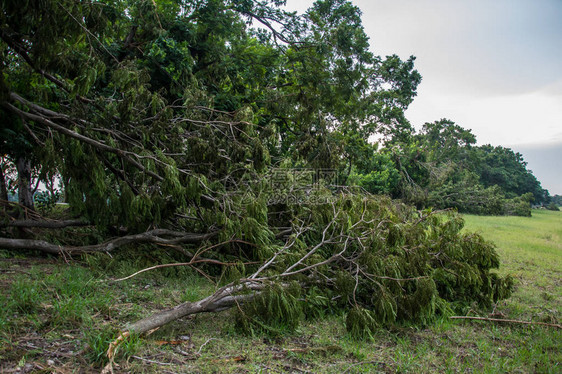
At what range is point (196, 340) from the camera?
2.86 meters

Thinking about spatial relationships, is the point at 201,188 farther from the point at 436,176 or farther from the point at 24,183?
the point at 436,176

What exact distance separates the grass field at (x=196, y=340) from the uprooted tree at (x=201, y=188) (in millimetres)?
187

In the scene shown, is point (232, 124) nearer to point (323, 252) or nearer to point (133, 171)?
Result: point (133, 171)

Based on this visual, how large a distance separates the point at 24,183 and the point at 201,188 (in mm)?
3958

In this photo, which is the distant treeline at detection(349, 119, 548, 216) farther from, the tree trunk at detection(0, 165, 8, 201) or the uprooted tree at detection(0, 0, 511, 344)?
the tree trunk at detection(0, 165, 8, 201)

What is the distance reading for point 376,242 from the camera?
404 centimetres

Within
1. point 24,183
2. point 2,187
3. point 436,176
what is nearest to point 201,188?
point 2,187

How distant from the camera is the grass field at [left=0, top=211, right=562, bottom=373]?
7.91ft

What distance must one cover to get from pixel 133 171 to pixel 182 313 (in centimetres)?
290

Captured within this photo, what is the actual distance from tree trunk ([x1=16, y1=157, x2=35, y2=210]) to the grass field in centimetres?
282

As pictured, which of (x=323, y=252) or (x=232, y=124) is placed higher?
(x=232, y=124)

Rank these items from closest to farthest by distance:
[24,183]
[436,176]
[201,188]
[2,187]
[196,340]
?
[196,340] → [201,188] → [2,187] → [24,183] → [436,176]

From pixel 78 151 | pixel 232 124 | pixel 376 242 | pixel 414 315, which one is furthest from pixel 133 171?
pixel 414 315

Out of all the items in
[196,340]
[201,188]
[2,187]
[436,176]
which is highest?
[436,176]
